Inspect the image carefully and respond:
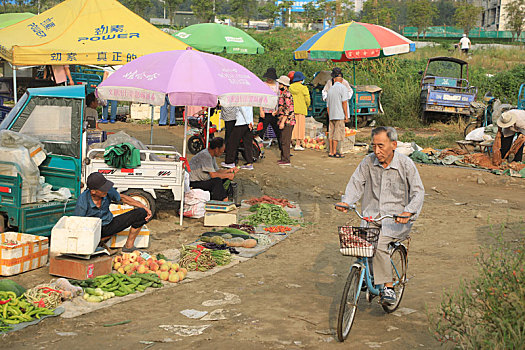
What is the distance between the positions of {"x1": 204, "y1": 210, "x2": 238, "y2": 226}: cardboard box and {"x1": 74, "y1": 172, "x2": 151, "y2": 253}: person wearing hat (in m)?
1.59

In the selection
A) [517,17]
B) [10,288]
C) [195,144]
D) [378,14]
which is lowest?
[10,288]

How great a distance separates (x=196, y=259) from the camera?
7.66 m

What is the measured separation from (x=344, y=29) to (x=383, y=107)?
255 inches

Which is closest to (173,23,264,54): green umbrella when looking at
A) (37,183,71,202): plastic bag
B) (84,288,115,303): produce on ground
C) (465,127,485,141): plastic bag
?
(465,127,485,141): plastic bag

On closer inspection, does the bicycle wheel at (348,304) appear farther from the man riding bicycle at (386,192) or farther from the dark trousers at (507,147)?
the dark trousers at (507,147)

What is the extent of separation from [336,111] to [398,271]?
10.0 m

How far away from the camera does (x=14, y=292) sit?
6.14m

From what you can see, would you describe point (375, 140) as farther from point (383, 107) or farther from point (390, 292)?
point (383, 107)

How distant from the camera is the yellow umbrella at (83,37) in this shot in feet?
35.5

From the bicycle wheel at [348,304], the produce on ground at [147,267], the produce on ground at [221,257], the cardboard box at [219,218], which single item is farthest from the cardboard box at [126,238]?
the bicycle wheel at [348,304]

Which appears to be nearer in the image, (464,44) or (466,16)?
(464,44)

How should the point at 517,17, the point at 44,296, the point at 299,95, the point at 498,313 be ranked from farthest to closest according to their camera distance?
the point at 517,17 → the point at 299,95 → the point at 44,296 → the point at 498,313

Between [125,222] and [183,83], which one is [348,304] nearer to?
[125,222]

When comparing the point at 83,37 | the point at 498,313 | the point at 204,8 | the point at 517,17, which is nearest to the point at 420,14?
the point at 517,17
